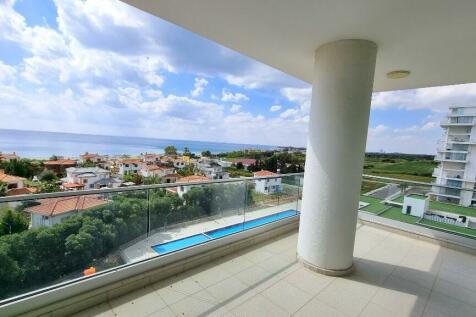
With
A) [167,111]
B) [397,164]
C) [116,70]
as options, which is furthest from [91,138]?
[397,164]

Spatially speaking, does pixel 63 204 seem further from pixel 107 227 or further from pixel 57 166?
pixel 57 166

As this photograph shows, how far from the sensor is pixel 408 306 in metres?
2.31

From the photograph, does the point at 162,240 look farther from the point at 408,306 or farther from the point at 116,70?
the point at 116,70

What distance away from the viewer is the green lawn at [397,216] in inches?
174

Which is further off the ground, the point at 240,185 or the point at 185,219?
the point at 240,185

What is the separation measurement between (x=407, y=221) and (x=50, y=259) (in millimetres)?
5576

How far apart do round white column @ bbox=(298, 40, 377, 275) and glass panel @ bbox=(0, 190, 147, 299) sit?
6.93 feet

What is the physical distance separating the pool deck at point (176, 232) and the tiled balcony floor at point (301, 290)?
0.36 meters

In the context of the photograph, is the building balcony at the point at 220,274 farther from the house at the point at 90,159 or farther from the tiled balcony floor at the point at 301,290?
the house at the point at 90,159

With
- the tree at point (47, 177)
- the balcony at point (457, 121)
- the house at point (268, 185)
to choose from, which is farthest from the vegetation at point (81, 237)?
the balcony at point (457, 121)

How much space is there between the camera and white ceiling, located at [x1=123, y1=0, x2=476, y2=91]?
72.0 inches

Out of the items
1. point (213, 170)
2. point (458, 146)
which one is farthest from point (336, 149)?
point (458, 146)

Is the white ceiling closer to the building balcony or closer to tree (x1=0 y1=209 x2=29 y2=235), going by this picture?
the building balcony

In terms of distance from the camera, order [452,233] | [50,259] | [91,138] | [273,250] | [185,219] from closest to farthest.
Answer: [50,259] < [185,219] < [273,250] < [452,233] < [91,138]
